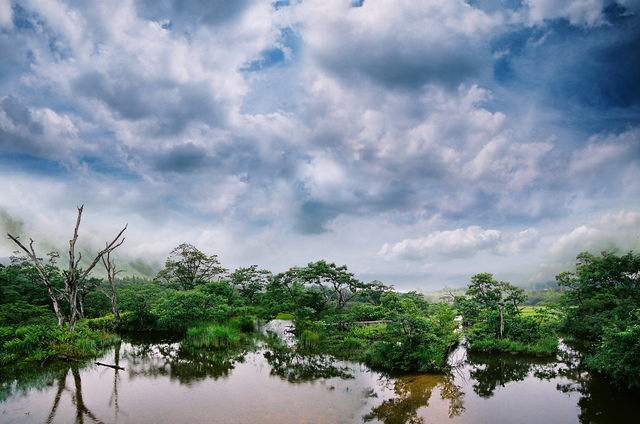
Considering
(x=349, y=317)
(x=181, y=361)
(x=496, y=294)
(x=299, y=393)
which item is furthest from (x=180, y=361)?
(x=496, y=294)

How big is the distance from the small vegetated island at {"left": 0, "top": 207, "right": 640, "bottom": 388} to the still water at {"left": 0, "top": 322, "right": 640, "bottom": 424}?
1258 millimetres

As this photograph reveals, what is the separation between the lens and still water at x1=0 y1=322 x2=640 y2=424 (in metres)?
8.16

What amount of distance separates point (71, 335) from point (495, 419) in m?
16.6

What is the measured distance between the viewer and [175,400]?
353 inches

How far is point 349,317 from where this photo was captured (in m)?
16.6

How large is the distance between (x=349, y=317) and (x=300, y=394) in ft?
24.3

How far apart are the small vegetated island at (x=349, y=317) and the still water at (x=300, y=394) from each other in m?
1.26

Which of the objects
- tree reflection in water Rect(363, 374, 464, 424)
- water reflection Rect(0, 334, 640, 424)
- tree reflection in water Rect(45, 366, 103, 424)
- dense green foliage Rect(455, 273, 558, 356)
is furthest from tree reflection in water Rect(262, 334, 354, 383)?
dense green foliage Rect(455, 273, 558, 356)

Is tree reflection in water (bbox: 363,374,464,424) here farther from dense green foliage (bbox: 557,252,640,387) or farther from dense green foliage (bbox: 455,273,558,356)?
dense green foliage (bbox: 557,252,640,387)

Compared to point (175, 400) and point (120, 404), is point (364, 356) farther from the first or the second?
point (120, 404)

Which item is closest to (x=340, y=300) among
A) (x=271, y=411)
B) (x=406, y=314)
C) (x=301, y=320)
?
(x=301, y=320)

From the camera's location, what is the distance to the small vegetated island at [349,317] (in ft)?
39.4

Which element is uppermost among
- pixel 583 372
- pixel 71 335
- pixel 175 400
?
pixel 71 335

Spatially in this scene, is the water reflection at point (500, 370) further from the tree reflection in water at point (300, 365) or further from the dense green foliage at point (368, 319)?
the tree reflection in water at point (300, 365)
